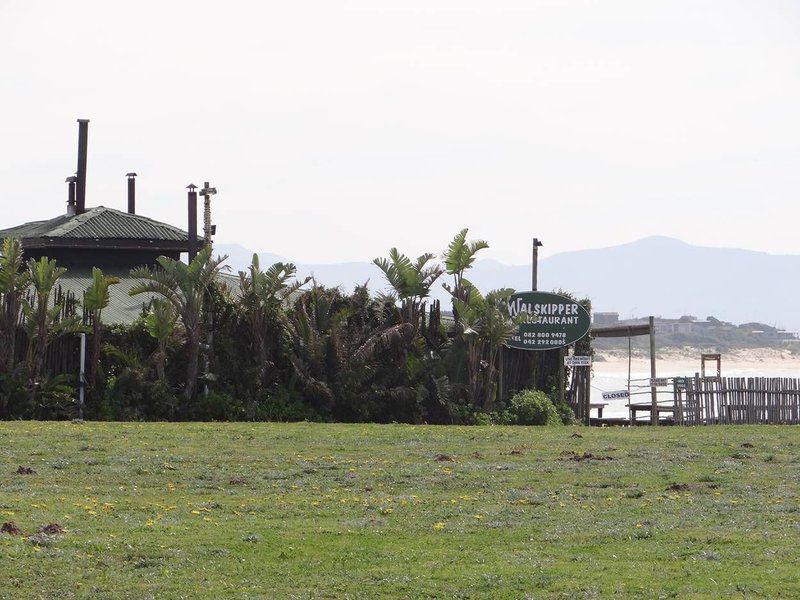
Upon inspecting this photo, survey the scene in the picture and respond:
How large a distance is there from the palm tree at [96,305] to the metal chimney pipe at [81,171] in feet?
46.0

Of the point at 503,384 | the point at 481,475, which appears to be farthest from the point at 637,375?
the point at 481,475

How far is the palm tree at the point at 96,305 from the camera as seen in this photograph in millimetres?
32469

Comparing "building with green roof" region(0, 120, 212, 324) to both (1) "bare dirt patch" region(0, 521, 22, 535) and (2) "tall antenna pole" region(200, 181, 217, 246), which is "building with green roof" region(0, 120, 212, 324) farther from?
(1) "bare dirt patch" region(0, 521, 22, 535)

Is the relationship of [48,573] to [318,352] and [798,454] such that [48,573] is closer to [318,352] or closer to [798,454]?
[798,454]

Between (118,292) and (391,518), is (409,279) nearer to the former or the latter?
(118,292)

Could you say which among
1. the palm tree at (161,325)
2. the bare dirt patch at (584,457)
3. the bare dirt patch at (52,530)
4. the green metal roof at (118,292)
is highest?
→ the green metal roof at (118,292)

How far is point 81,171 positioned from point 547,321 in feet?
63.2

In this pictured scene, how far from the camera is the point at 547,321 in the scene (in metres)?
36.5

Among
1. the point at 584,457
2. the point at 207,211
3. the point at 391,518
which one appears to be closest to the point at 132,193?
the point at 207,211

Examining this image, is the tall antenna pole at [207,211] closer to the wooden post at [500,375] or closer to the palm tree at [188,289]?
the palm tree at [188,289]

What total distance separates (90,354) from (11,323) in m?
2.11

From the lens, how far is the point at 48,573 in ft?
41.3

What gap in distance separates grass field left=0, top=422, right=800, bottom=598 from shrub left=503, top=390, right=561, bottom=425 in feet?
26.9

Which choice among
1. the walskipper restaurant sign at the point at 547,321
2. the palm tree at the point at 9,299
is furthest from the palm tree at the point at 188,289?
the walskipper restaurant sign at the point at 547,321
